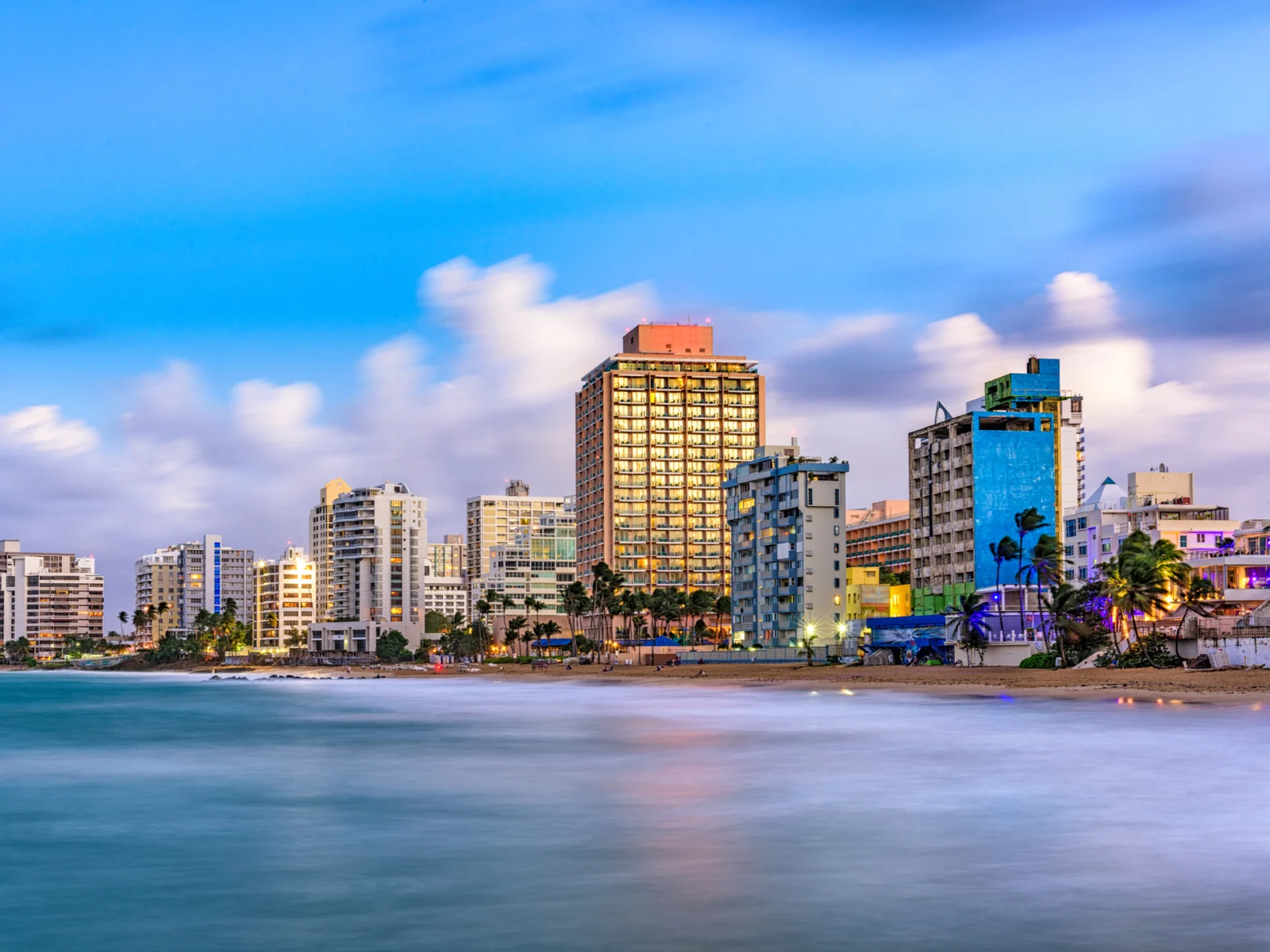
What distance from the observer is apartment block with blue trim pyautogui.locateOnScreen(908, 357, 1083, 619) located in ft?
576

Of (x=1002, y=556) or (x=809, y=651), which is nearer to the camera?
(x=1002, y=556)

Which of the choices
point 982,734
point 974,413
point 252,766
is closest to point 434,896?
point 252,766

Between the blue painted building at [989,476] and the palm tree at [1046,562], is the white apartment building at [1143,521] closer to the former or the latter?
the blue painted building at [989,476]

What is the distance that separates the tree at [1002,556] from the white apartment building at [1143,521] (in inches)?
282

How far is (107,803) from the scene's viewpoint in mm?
47906

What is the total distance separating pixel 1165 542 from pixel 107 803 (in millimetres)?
98913

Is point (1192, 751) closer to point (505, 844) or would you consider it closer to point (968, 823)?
point (968, 823)

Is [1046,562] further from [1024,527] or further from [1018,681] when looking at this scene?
[1018,681]

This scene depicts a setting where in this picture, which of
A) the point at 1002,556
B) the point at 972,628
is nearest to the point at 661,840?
the point at 972,628

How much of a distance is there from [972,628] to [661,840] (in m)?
123

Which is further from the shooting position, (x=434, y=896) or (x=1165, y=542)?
(x=1165, y=542)

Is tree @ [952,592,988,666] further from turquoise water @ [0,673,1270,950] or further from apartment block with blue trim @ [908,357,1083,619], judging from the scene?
turquoise water @ [0,673,1270,950]

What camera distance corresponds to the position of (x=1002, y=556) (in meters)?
165

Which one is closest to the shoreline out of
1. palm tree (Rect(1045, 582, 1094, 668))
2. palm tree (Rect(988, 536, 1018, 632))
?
palm tree (Rect(1045, 582, 1094, 668))
